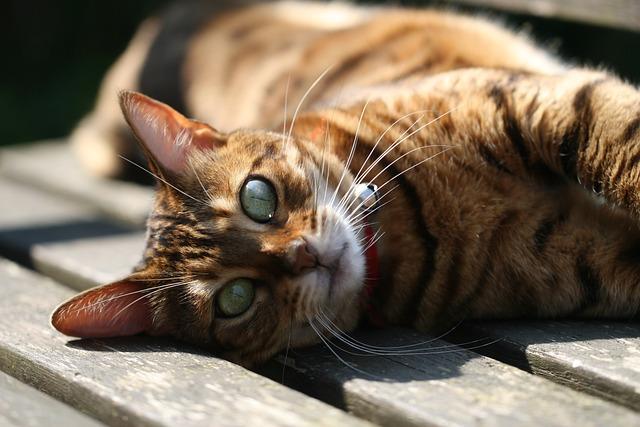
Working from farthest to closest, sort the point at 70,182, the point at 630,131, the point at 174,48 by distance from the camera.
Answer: the point at 174,48
the point at 70,182
the point at 630,131

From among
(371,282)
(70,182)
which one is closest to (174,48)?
(70,182)

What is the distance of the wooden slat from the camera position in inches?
67.8

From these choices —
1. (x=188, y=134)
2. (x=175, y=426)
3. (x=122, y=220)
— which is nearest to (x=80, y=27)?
(x=122, y=220)

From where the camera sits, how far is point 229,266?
234 cm

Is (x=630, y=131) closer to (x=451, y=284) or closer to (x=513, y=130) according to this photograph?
(x=513, y=130)

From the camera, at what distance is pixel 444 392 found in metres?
1.85

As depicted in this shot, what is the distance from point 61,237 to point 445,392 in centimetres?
191

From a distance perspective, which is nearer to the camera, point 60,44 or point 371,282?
point 371,282

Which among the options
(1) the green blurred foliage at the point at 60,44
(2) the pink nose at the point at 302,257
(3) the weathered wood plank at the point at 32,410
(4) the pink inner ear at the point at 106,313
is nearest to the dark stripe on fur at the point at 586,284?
(2) the pink nose at the point at 302,257

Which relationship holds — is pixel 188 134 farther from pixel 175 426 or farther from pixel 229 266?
pixel 175 426

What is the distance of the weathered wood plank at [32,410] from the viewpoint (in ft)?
5.90

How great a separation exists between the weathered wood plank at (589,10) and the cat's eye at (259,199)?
5.65 feet

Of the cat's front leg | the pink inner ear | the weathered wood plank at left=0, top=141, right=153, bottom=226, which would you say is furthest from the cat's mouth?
the weathered wood plank at left=0, top=141, right=153, bottom=226

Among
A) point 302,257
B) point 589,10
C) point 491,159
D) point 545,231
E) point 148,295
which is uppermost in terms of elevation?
point 589,10
